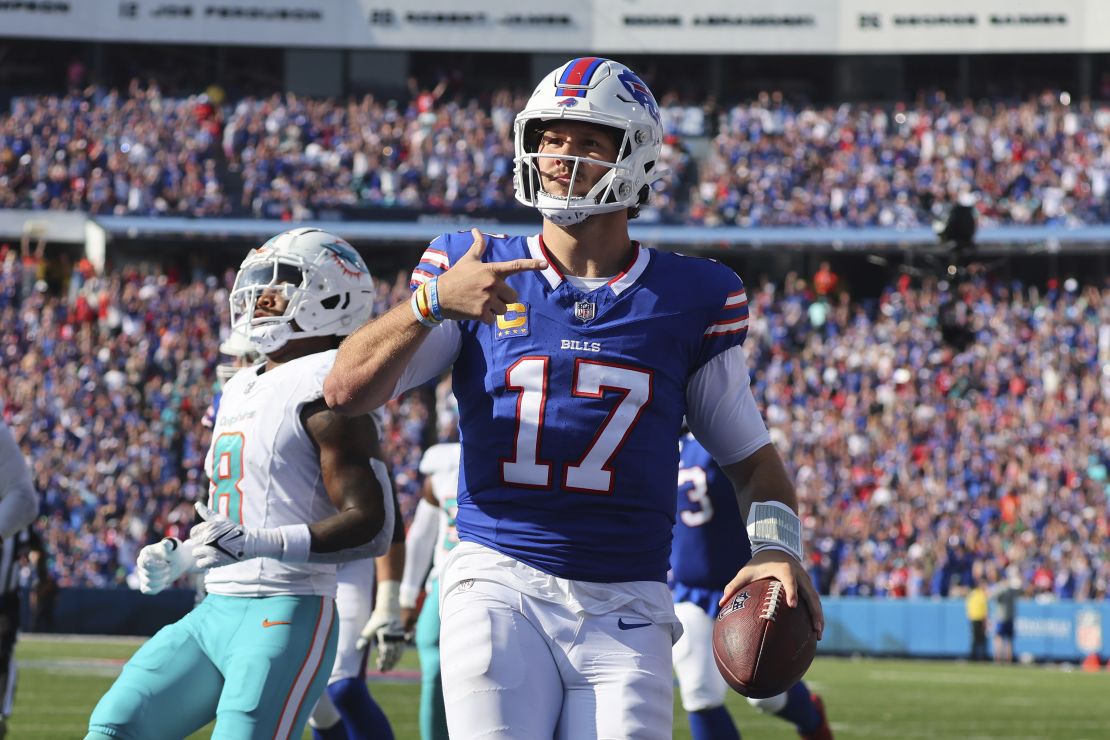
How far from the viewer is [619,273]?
368cm

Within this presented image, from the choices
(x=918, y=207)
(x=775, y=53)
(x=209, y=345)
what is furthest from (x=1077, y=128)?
(x=209, y=345)

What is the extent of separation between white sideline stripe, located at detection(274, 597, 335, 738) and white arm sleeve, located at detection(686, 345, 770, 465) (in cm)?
140

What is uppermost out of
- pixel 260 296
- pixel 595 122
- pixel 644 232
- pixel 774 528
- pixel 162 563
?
pixel 595 122

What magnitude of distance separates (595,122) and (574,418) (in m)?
0.68

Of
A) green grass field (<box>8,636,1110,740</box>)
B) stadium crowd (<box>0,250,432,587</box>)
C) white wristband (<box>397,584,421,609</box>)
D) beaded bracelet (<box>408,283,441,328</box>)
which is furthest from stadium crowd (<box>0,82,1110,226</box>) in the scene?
beaded bracelet (<box>408,283,441,328</box>)

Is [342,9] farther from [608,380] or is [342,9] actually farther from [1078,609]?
[608,380]

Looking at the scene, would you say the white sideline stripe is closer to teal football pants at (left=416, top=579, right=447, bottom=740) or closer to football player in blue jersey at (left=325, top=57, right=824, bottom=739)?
football player in blue jersey at (left=325, top=57, right=824, bottom=739)

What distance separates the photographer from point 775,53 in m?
32.7

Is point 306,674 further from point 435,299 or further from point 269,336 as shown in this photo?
point 435,299

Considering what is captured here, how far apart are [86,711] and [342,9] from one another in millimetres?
Result: 23664

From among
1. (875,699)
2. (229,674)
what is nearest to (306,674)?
(229,674)

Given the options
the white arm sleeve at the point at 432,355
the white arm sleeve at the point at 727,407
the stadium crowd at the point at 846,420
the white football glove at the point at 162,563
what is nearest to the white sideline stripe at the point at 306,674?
the white football glove at the point at 162,563

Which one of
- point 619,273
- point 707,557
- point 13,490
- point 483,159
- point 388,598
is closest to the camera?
point 619,273

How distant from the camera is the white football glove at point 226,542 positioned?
4.22 m
